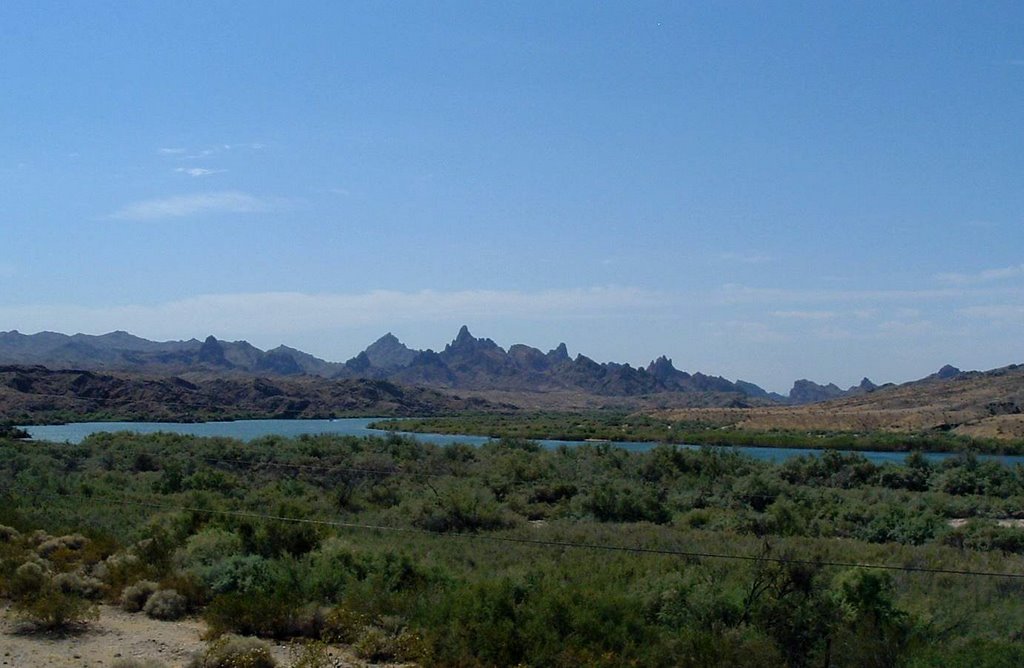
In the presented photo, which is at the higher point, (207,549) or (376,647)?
(207,549)

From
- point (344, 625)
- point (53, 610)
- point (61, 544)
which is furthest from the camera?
point (61, 544)

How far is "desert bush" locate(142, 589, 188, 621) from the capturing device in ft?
48.5

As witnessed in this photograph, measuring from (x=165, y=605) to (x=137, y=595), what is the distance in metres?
0.82

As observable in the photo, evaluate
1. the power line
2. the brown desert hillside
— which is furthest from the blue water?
the power line

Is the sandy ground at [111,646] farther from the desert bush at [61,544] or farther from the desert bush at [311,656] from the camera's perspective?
the desert bush at [61,544]

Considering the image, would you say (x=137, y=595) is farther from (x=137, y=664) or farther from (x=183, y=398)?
(x=183, y=398)

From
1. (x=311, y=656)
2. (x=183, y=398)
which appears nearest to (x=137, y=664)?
(x=311, y=656)

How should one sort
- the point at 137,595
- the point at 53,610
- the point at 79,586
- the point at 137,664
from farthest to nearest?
the point at 79,586
the point at 137,595
the point at 53,610
the point at 137,664

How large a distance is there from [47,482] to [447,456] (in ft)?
69.2

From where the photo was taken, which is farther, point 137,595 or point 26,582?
point 137,595

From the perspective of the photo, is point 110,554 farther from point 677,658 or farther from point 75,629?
point 677,658

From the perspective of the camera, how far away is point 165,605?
1485 centimetres

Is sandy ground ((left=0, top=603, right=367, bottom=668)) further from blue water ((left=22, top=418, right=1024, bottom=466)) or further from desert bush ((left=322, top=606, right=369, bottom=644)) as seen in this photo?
blue water ((left=22, top=418, right=1024, bottom=466))

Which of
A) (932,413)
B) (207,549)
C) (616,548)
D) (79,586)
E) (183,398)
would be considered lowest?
(183,398)
